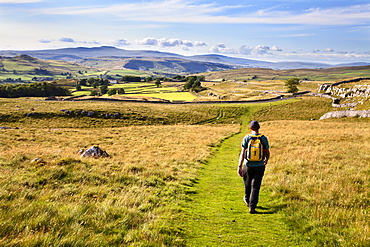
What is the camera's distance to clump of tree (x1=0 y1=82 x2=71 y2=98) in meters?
113

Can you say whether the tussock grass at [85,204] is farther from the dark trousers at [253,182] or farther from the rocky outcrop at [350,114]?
the rocky outcrop at [350,114]

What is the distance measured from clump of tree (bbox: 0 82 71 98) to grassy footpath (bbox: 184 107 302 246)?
139686 mm

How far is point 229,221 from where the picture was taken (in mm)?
6902

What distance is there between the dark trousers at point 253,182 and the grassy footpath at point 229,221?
473mm

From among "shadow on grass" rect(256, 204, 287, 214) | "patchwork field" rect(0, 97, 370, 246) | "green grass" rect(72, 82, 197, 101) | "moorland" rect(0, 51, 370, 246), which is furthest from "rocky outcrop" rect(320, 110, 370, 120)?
"green grass" rect(72, 82, 197, 101)

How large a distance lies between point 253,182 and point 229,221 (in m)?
1.72

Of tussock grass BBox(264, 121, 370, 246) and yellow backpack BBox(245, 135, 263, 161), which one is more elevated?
yellow backpack BBox(245, 135, 263, 161)

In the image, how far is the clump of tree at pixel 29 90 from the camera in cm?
11271

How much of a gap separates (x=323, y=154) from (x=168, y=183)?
12.3 m

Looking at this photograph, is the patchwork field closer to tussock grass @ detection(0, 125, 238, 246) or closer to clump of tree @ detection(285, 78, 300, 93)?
tussock grass @ detection(0, 125, 238, 246)

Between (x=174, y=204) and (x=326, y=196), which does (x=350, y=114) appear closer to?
(x=326, y=196)

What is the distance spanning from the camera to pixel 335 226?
6.18 meters

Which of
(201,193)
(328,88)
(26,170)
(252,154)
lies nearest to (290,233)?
(252,154)

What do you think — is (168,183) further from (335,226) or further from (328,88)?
(328,88)
